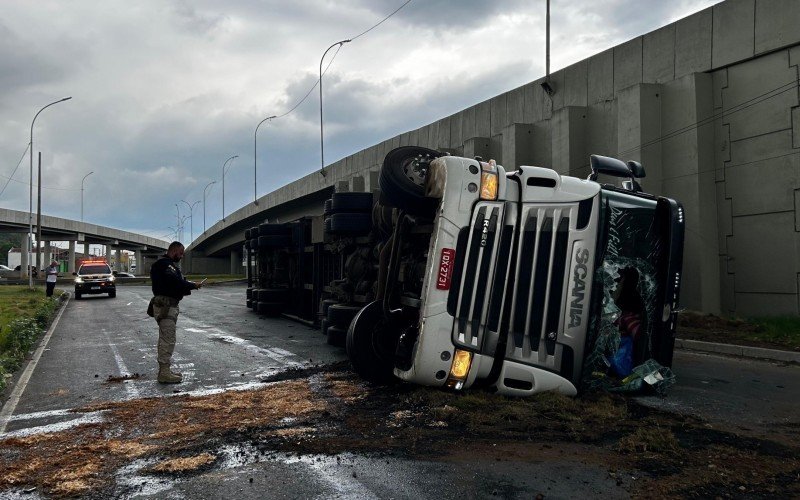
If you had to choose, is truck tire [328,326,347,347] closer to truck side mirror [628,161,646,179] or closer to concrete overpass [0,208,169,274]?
truck side mirror [628,161,646,179]

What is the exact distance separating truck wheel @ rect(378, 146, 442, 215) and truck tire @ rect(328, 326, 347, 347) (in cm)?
407

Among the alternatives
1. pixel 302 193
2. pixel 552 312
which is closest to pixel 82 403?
pixel 552 312

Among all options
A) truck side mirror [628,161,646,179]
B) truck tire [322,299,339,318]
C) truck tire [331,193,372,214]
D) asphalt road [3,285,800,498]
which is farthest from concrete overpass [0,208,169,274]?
truck side mirror [628,161,646,179]

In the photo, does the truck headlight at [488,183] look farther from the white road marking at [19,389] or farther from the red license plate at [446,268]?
the white road marking at [19,389]

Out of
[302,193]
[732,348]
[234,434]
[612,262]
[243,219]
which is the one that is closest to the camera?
[234,434]

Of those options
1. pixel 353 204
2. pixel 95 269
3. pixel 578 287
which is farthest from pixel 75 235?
pixel 578 287

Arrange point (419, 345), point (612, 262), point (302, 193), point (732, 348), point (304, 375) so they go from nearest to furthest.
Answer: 1. point (419, 345)
2. point (612, 262)
3. point (304, 375)
4. point (732, 348)
5. point (302, 193)

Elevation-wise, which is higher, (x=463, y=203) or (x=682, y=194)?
(x=682, y=194)

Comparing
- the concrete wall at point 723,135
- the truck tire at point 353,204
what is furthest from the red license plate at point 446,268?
the concrete wall at point 723,135

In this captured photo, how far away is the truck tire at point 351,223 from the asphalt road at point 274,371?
6.54ft

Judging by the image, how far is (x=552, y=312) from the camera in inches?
235

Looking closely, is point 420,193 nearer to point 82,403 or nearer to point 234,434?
point 234,434

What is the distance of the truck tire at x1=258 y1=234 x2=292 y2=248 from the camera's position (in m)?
16.1

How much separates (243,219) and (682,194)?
4897 cm
